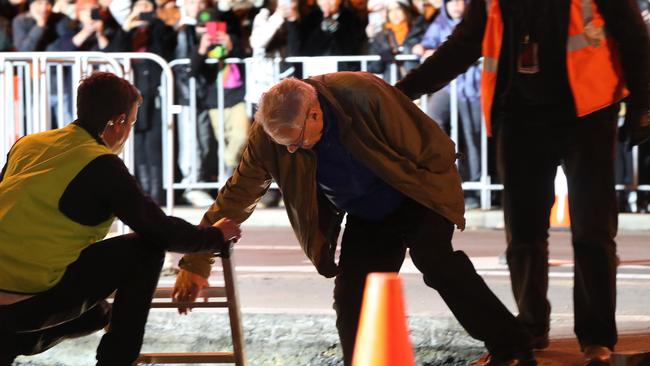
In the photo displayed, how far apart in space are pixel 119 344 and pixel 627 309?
3015 mm

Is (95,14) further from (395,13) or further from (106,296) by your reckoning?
(106,296)

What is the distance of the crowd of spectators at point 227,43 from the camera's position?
12242 millimetres

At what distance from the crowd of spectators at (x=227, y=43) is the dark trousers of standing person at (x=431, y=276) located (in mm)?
6821

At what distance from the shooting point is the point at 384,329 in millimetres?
3914

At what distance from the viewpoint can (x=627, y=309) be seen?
707 centimetres

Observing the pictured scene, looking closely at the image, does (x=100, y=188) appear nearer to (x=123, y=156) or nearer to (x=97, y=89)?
(x=97, y=89)

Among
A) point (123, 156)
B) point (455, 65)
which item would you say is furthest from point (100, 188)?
point (123, 156)

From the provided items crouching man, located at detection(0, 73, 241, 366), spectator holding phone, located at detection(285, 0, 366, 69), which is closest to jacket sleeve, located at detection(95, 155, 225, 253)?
crouching man, located at detection(0, 73, 241, 366)

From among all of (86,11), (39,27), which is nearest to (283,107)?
(86,11)

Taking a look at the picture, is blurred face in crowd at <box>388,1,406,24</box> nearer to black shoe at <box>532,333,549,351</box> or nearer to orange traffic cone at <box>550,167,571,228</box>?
orange traffic cone at <box>550,167,571,228</box>

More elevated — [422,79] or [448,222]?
[422,79]

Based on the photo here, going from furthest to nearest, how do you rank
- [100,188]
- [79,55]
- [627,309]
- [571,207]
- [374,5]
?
[374,5] → [79,55] → [627,309] → [571,207] → [100,188]

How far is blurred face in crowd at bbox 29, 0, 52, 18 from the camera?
44.7 feet

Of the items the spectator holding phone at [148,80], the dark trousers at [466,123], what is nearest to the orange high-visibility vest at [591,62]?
the dark trousers at [466,123]
